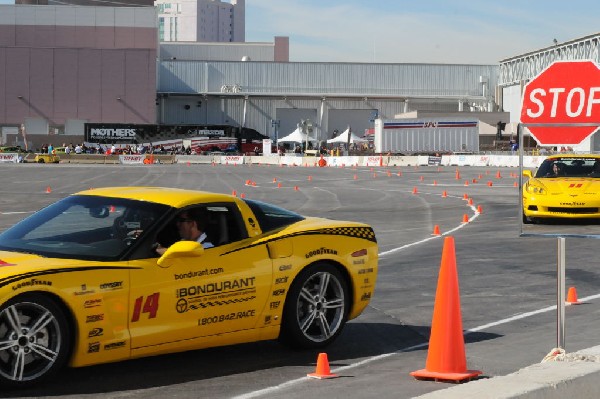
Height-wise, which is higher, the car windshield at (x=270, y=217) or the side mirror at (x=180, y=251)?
the car windshield at (x=270, y=217)

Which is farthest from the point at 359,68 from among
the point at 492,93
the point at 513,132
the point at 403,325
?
the point at 403,325

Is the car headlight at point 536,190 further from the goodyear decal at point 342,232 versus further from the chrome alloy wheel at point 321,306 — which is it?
the chrome alloy wheel at point 321,306

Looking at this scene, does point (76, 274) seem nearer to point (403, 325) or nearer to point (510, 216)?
point (403, 325)

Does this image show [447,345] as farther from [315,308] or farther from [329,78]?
[329,78]

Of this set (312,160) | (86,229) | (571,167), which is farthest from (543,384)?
(312,160)

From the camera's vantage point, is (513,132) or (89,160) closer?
(89,160)

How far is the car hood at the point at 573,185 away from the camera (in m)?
20.3

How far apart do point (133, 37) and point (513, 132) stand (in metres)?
44.2

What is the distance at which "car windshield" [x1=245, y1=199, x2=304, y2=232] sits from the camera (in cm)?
849

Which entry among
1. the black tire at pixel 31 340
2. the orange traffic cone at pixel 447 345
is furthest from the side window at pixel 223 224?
the orange traffic cone at pixel 447 345

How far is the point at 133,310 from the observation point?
7262 mm

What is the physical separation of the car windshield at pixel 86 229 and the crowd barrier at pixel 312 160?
59.2 meters

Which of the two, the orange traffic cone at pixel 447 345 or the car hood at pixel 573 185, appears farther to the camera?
the car hood at pixel 573 185

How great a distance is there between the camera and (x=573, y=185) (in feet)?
67.4
